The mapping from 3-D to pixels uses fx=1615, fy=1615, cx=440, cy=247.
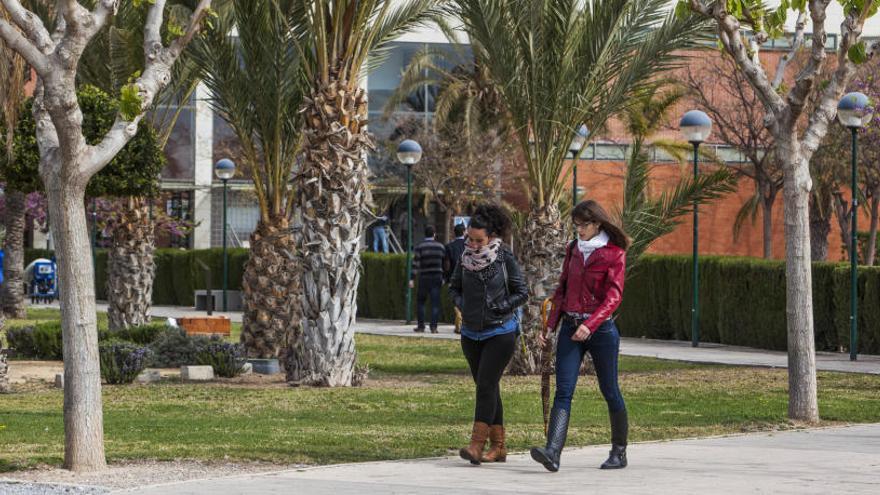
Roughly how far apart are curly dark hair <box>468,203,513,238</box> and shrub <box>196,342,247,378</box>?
763 cm

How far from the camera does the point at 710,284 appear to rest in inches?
947

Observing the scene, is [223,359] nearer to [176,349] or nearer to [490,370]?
[176,349]

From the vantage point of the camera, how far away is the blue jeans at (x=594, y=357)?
9.40m

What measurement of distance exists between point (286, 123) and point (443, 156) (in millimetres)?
24262

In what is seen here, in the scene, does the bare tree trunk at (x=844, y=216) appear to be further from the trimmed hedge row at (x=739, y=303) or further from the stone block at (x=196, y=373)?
the stone block at (x=196, y=373)

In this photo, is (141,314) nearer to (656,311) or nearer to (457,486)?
(656,311)

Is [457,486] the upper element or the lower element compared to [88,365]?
lower

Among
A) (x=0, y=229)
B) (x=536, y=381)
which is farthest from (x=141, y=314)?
(x=0, y=229)

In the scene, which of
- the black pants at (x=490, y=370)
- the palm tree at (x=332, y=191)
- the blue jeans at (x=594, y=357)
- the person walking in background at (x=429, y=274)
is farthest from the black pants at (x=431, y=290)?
the blue jeans at (x=594, y=357)

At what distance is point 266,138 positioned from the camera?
18359 mm

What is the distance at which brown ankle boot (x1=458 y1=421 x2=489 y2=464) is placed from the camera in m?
9.45

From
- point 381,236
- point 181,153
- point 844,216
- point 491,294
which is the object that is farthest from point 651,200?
point 181,153

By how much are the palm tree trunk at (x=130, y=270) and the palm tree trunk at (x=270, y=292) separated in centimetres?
434

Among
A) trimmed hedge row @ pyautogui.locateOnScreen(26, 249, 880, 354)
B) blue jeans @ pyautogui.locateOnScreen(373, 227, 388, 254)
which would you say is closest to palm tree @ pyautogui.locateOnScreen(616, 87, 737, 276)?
trimmed hedge row @ pyautogui.locateOnScreen(26, 249, 880, 354)
